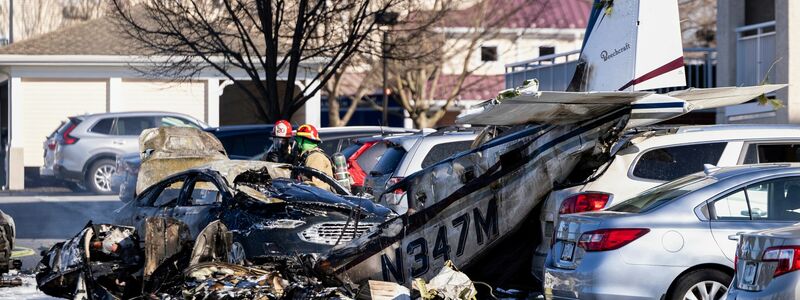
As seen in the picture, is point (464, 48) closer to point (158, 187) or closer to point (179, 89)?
point (179, 89)

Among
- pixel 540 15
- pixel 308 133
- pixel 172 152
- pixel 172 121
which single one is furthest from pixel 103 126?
pixel 540 15

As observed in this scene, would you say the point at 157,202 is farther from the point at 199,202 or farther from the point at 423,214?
the point at 423,214

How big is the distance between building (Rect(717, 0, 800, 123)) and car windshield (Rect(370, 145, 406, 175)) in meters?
8.29

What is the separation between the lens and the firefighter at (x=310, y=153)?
50.0ft

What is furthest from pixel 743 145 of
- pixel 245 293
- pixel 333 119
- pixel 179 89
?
pixel 333 119

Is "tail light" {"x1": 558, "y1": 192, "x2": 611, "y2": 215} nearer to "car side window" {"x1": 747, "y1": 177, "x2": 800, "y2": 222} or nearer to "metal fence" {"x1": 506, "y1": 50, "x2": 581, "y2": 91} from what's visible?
"car side window" {"x1": 747, "y1": 177, "x2": 800, "y2": 222}

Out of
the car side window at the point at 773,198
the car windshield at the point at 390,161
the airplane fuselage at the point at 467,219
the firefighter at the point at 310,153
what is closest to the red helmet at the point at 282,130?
the firefighter at the point at 310,153

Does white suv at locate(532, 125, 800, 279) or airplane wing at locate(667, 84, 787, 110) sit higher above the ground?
airplane wing at locate(667, 84, 787, 110)

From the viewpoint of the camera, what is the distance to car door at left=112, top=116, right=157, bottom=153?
29562mm

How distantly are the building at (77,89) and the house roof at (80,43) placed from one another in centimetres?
3

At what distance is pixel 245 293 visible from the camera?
10.3m

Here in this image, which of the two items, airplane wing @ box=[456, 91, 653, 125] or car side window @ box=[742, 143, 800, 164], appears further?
car side window @ box=[742, 143, 800, 164]

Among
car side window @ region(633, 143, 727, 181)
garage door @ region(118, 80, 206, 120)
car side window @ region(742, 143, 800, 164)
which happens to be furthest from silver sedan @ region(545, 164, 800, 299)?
garage door @ region(118, 80, 206, 120)

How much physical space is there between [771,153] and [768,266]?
4.68 meters
